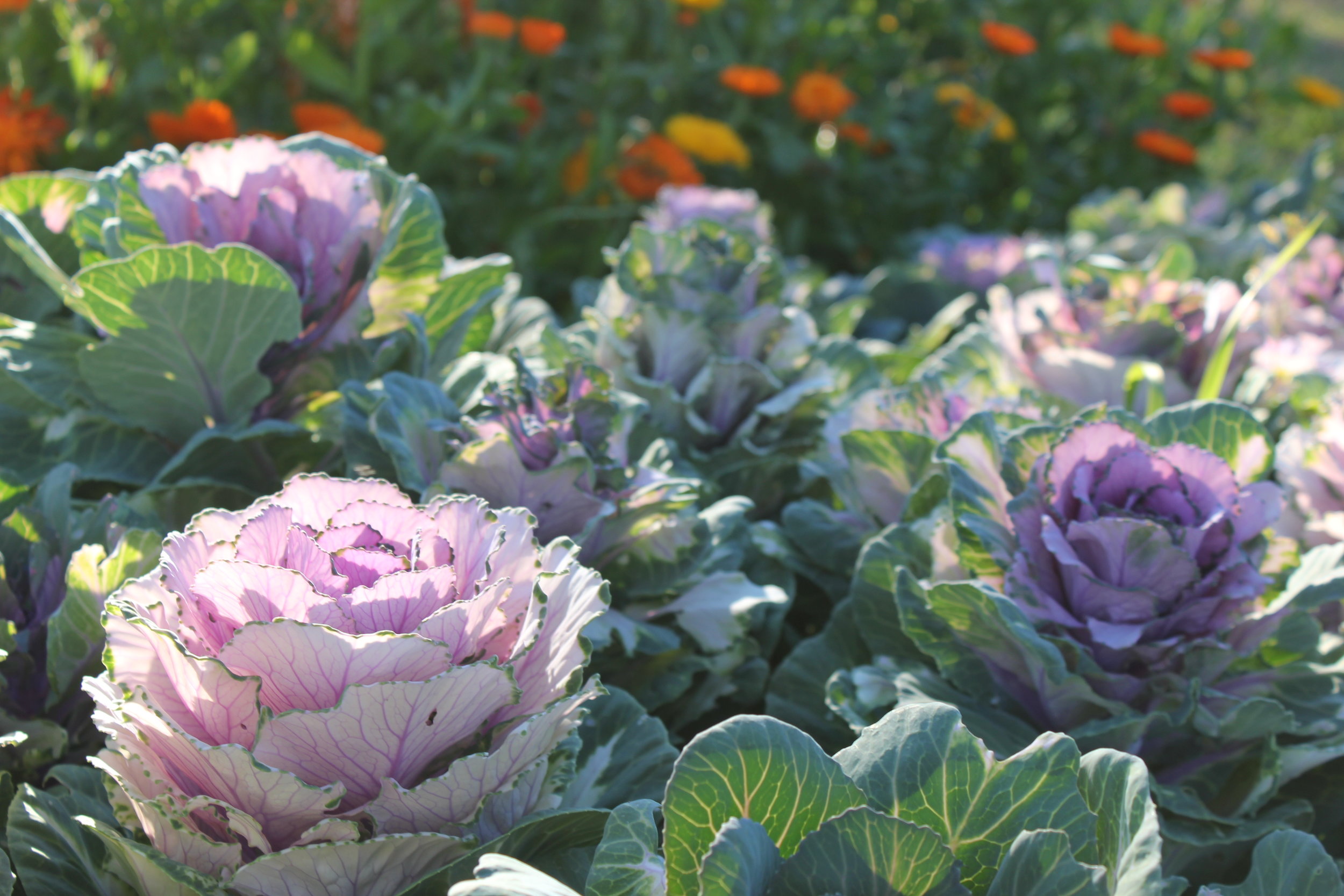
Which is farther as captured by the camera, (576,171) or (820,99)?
(820,99)

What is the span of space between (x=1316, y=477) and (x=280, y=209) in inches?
49.1

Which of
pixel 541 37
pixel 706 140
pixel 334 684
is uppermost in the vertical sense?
pixel 541 37

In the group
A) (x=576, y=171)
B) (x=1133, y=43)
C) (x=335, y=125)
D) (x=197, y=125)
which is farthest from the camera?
(x=1133, y=43)

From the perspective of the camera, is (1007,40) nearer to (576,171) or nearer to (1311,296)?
(576,171)

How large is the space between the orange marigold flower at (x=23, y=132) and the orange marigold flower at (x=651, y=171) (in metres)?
1.55

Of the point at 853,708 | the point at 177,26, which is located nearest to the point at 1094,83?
the point at 177,26

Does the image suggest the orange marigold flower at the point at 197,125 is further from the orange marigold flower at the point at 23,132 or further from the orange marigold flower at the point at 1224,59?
the orange marigold flower at the point at 1224,59

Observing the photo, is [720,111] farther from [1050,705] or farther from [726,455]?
[1050,705]

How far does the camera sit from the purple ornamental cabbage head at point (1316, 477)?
1.26 m

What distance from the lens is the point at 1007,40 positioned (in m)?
4.24

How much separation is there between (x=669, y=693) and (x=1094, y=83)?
15.3 ft

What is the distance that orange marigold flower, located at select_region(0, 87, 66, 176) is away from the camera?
2.19m

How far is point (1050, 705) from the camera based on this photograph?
106 cm

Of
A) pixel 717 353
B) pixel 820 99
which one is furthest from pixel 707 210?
pixel 820 99
